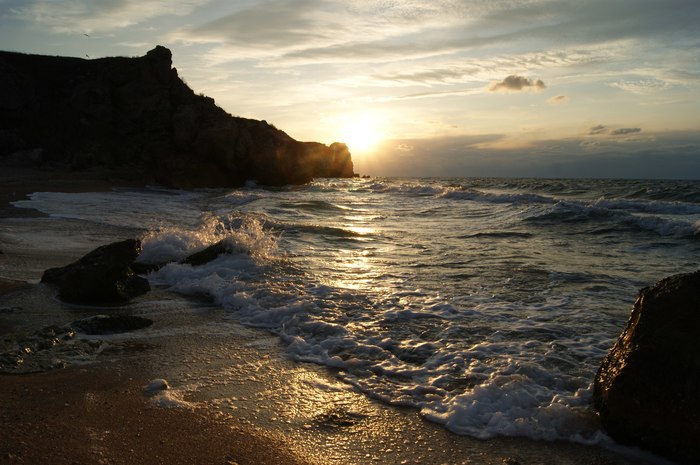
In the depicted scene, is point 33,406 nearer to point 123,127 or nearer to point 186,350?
point 186,350

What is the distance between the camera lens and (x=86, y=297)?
6145 mm

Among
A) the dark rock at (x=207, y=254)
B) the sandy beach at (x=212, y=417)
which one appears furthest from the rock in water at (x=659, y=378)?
the dark rock at (x=207, y=254)

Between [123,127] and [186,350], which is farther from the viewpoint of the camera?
[123,127]

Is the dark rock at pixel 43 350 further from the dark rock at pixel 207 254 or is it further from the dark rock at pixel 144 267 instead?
the dark rock at pixel 207 254

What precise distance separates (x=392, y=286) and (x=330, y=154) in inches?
1938

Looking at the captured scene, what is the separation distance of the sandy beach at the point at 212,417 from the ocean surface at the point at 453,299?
0.79ft

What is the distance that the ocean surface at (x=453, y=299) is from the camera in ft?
13.0

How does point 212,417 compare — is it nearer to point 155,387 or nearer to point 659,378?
point 155,387

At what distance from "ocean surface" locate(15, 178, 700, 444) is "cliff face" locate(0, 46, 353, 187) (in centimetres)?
1944

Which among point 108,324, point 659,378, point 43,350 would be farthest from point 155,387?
point 659,378

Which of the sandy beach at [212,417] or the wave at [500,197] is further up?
the wave at [500,197]

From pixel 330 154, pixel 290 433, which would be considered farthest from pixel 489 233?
pixel 330 154

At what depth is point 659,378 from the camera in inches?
129

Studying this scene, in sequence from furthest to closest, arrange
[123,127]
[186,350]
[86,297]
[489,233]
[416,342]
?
[123,127]
[489,233]
[86,297]
[416,342]
[186,350]
